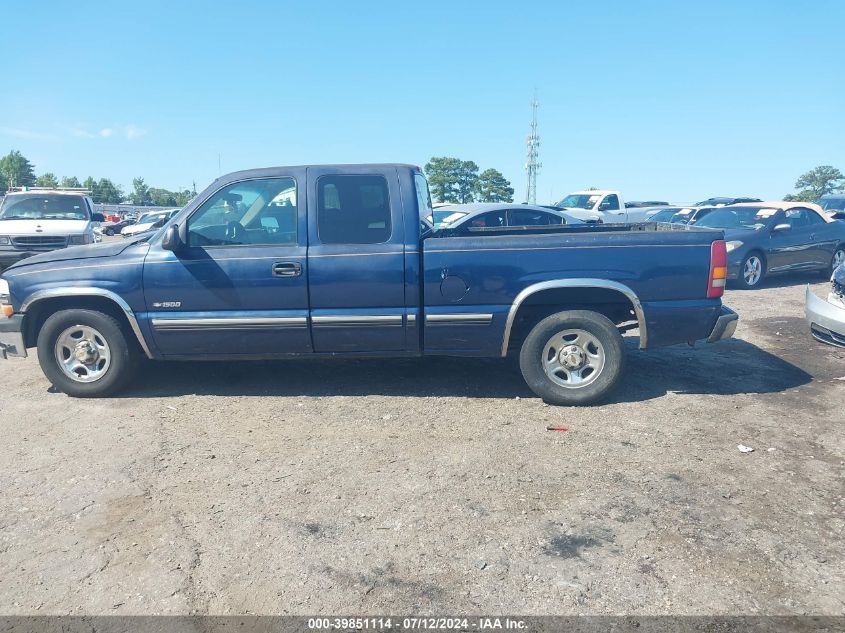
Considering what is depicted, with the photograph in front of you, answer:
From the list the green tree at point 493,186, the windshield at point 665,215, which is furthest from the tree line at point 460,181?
the windshield at point 665,215

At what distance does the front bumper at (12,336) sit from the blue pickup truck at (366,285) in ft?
0.09

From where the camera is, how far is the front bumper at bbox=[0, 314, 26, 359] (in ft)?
17.6

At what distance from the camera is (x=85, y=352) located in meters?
5.38

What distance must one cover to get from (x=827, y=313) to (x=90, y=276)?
6763mm

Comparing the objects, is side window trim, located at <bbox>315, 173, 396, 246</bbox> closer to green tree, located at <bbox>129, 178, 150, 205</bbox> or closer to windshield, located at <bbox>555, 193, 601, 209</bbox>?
windshield, located at <bbox>555, 193, 601, 209</bbox>

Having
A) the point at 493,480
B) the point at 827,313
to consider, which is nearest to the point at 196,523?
the point at 493,480

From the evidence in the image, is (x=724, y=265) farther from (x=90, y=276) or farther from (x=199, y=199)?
(x=90, y=276)

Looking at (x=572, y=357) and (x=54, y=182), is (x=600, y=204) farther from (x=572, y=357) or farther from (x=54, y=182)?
(x=54, y=182)

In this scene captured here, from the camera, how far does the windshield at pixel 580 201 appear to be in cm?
2000

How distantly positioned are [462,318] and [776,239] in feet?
28.8

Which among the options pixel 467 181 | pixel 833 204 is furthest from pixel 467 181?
pixel 833 204

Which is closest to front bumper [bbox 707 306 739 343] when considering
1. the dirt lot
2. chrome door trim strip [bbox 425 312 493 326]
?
the dirt lot

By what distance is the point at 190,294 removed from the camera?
5156 mm

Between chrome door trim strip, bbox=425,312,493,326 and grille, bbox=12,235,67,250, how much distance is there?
10192 millimetres
